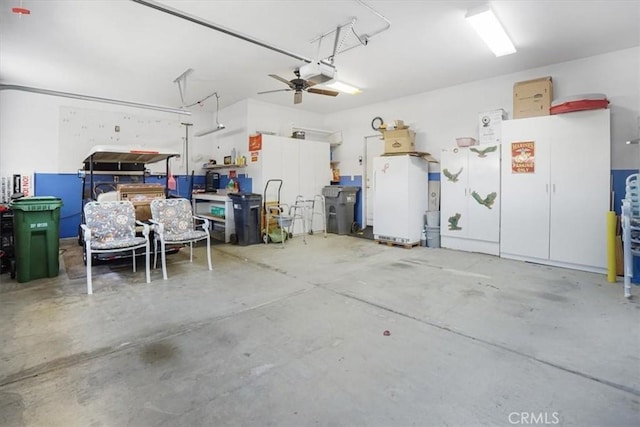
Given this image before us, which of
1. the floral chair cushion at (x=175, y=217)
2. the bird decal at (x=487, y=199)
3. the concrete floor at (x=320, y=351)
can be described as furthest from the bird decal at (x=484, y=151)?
the floral chair cushion at (x=175, y=217)

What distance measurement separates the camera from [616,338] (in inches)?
100

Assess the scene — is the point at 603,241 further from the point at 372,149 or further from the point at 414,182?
the point at 372,149

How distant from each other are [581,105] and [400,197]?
9.66 feet

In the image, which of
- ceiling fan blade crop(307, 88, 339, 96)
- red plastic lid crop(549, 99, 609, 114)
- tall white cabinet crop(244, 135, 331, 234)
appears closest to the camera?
red plastic lid crop(549, 99, 609, 114)

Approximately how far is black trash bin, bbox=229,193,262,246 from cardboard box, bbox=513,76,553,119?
4831 millimetres

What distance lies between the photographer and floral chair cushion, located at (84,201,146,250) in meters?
4.04

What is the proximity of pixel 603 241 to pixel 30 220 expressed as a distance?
24.3ft

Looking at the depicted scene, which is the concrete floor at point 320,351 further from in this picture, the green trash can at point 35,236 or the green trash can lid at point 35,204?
the green trash can lid at point 35,204

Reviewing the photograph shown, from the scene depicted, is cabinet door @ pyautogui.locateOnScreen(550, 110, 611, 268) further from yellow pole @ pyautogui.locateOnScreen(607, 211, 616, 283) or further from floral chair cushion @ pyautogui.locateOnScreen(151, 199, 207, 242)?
floral chair cushion @ pyautogui.locateOnScreen(151, 199, 207, 242)

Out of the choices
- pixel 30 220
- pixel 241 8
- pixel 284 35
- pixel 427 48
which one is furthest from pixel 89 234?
pixel 427 48

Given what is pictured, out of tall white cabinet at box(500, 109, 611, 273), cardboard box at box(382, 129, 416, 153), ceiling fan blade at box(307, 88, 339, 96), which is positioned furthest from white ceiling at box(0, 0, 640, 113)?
tall white cabinet at box(500, 109, 611, 273)

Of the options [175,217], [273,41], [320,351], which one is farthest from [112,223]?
[320,351]

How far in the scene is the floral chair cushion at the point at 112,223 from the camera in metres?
4.04

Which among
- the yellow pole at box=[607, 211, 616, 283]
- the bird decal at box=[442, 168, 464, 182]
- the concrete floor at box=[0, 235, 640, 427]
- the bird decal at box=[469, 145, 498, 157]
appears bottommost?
the concrete floor at box=[0, 235, 640, 427]
